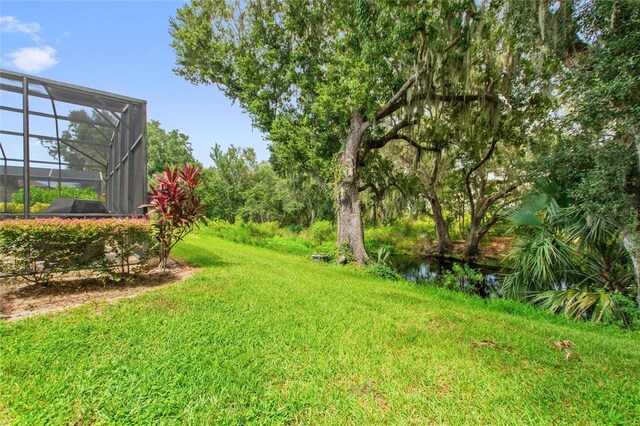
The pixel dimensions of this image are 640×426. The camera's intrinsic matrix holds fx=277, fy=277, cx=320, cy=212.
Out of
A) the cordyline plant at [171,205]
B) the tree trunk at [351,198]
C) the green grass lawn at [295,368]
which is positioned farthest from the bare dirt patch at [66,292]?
the tree trunk at [351,198]

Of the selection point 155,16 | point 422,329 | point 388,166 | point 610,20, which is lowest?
point 422,329

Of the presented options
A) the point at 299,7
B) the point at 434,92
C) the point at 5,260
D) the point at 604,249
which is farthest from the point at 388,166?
the point at 5,260

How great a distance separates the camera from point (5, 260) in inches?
134

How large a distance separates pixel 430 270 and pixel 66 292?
33.3 ft

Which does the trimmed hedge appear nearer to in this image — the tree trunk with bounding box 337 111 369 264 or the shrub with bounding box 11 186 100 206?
the shrub with bounding box 11 186 100 206

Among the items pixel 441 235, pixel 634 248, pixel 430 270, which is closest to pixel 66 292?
pixel 634 248

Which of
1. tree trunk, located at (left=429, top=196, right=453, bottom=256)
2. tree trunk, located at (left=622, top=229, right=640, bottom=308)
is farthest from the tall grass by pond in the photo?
tree trunk, located at (left=622, top=229, right=640, bottom=308)

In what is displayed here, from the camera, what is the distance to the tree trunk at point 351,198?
8.03 m

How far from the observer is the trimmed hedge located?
3.31 m

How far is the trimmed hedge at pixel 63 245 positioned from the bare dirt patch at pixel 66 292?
0.17m

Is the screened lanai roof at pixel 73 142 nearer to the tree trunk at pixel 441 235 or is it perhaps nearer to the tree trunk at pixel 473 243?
the tree trunk at pixel 441 235

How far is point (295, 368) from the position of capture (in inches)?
84.9

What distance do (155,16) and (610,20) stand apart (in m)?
7.28

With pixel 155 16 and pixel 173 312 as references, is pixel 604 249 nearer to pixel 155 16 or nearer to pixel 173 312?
pixel 173 312
